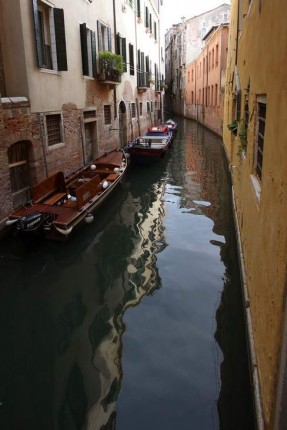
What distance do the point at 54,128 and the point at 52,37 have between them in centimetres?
223

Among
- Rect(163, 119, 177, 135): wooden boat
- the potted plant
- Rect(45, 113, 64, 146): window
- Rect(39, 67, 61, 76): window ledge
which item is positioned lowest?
Rect(163, 119, 177, 135): wooden boat

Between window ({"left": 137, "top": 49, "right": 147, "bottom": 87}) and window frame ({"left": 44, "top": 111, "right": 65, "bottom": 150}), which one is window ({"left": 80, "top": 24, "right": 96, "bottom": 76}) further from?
window ({"left": 137, "top": 49, "right": 147, "bottom": 87})

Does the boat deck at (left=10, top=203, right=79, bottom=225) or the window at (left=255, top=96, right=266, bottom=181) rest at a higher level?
the window at (left=255, top=96, right=266, bottom=181)

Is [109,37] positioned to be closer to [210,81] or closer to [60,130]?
[60,130]

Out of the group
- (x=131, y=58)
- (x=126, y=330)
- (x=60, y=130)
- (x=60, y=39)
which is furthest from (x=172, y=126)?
(x=126, y=330)

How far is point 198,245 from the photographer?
7.64 m

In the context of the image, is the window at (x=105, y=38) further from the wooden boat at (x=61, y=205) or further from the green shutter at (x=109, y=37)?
the wooden boat at (x=61, y=205)

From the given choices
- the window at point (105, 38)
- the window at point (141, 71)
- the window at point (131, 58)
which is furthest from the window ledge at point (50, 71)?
the window at point (141, 71)

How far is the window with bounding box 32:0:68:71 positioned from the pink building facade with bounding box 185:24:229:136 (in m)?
13.6

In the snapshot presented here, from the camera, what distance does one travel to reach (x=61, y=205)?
332 inches

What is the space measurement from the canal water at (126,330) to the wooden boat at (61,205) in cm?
44

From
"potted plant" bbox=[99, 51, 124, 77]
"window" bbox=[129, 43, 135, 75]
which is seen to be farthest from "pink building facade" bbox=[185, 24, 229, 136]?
"potted plant" bbox=[99, 51, 124, 77]

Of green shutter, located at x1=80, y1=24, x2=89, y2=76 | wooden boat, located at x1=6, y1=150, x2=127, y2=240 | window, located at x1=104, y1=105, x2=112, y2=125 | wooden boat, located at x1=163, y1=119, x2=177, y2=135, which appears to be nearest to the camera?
wooden boat, located at x1=6, y1=150, x2=127, y2=240

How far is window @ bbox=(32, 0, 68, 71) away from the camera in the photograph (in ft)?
31.0
